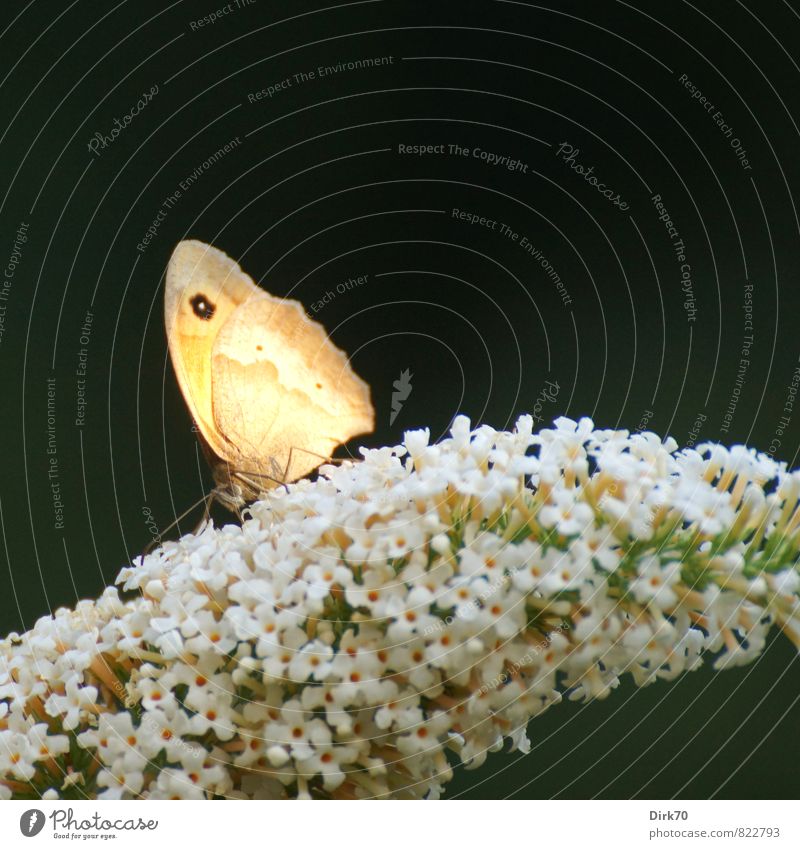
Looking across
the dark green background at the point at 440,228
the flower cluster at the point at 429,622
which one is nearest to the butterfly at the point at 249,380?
the dark green background at the point at 440,228

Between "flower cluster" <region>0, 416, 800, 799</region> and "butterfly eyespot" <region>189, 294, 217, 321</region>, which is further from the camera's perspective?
"butterfly eyespot" <region>189, 294, 217, 321</region>

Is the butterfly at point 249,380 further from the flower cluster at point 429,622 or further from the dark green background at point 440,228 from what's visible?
the flower cluster at point 429,622

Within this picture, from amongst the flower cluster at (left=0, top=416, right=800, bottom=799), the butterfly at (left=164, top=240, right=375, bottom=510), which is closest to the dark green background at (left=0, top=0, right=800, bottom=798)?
the butterfly at (left=164, top=240, right=375, bottom=510)

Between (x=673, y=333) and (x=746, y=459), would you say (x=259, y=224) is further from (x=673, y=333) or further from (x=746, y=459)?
(x=746, y=459)

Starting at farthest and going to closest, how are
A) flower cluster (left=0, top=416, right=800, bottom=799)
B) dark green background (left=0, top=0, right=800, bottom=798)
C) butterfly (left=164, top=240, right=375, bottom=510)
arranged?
1. dark green background (left=0, top=0, right=800, bottom=798)
2. butterfly (left=164, top=240, right=375, bottom=510)
3. flower cluster (left=0, top=416, right=800, bottom=799)

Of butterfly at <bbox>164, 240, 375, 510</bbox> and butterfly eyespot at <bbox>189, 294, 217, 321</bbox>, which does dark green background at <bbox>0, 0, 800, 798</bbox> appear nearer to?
butterfly at <bbox>164, 240, 375, 510</bbox>

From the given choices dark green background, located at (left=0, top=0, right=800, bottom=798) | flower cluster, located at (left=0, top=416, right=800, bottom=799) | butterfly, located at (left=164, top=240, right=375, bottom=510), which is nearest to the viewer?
flower cluster, located at (left=0, top=416, right=800, bottom=799)
